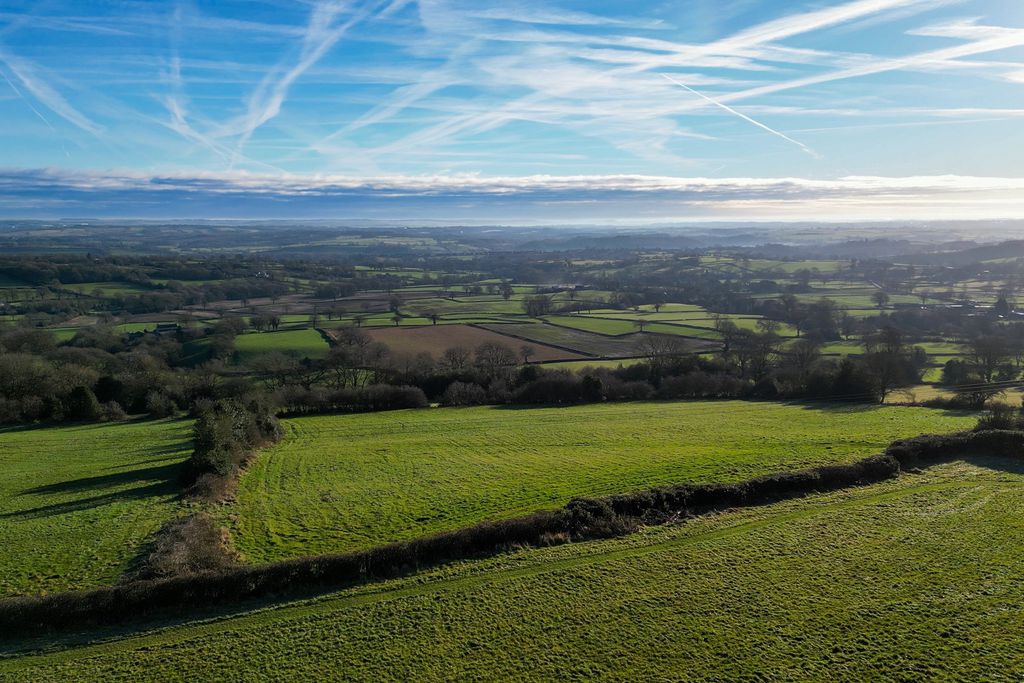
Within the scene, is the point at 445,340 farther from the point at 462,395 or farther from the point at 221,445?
the point at 221,445

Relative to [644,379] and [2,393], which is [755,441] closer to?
[644,379]

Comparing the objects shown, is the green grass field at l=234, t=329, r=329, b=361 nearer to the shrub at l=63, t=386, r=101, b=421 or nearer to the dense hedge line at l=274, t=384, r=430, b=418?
the dense hedge line at l=274, t=384, r=430, b=418

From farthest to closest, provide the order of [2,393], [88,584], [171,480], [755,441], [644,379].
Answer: [644,379] → [2,393] → [755,441] → [171,480] → [88,584]

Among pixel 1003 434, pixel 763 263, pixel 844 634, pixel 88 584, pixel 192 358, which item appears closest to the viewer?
pixel 844 634

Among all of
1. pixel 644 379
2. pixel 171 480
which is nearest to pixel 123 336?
pixel 171 480

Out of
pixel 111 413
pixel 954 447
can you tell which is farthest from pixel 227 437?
pixel 954 447

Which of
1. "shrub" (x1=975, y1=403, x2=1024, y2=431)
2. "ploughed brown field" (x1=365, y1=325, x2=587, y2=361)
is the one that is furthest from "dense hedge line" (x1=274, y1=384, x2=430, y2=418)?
"shrub" (x1=975, y1=403, x2=1024, y2=431)

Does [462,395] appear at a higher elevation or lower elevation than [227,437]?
lower
